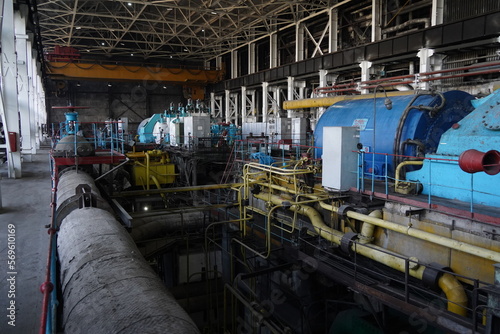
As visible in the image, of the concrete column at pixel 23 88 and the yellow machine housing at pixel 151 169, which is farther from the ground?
the concrete column at pixel 23 88

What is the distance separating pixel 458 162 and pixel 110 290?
5.67 meters

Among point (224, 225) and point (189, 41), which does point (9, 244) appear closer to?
point (224, 225)

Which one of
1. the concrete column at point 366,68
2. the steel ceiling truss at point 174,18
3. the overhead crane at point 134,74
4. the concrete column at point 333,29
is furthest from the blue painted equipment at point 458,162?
the overhead crane at point 134,74

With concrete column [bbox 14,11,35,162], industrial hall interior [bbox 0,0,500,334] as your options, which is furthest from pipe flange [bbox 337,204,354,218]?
concrete column [bbox 14,11,35,162]

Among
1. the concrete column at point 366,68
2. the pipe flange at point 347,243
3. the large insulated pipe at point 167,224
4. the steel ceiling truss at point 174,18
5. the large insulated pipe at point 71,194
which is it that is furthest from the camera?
the steel ceiling truss at point 174,18

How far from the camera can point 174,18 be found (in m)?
28.0

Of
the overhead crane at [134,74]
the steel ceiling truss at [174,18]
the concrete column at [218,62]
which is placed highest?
the steel ceiling truss at [174,18]

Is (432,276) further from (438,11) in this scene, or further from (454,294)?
(438,11)

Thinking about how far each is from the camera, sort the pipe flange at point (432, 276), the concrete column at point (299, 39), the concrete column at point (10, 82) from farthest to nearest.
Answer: the concrete column at point (299, 39) → the concrete column at point (10, 82) → the pipe flange at point (432, 276)

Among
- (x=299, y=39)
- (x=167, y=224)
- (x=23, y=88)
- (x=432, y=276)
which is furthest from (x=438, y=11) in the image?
(x=23, y=88)

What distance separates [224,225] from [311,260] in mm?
3636

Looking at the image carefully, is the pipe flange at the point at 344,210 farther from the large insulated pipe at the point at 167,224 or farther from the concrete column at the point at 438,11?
the concrete column at the point at 438,11

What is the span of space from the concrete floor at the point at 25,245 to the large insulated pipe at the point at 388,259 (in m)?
4.98

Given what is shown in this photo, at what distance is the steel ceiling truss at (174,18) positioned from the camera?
79.9 feet
